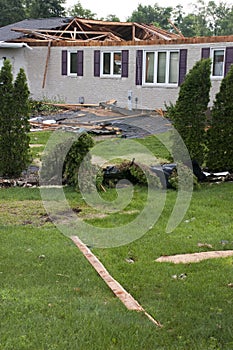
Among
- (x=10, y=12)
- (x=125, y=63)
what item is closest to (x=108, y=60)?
(x=125, y=63)

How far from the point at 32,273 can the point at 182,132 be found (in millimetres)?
→ 5981

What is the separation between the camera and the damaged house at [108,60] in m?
20.6

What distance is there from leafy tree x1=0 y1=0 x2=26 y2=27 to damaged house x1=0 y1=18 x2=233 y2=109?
17.3 meters

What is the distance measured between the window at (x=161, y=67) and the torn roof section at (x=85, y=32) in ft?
14.6

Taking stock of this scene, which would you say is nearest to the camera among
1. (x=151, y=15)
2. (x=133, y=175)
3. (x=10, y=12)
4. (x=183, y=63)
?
(x=133, y=175)

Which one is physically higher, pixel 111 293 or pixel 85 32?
pixel 85 32

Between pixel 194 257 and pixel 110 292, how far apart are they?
1.47 m

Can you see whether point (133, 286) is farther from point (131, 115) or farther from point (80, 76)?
point (80, 76)

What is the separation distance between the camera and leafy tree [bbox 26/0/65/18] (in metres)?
43.2

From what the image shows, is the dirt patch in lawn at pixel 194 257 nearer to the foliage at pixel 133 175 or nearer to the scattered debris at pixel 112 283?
the scattered debris at pixel 112 283

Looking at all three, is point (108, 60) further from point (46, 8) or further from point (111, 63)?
point (46, 8)

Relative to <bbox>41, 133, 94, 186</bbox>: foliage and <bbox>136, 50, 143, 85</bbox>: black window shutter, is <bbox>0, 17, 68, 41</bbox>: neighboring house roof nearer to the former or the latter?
<bbox>136, 50, 143, 85</bbox>: black window shutter

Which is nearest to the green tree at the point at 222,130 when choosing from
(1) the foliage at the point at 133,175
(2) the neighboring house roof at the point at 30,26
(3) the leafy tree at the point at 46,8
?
(1) the foliage at the point at 133,175

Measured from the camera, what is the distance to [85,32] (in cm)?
2678
